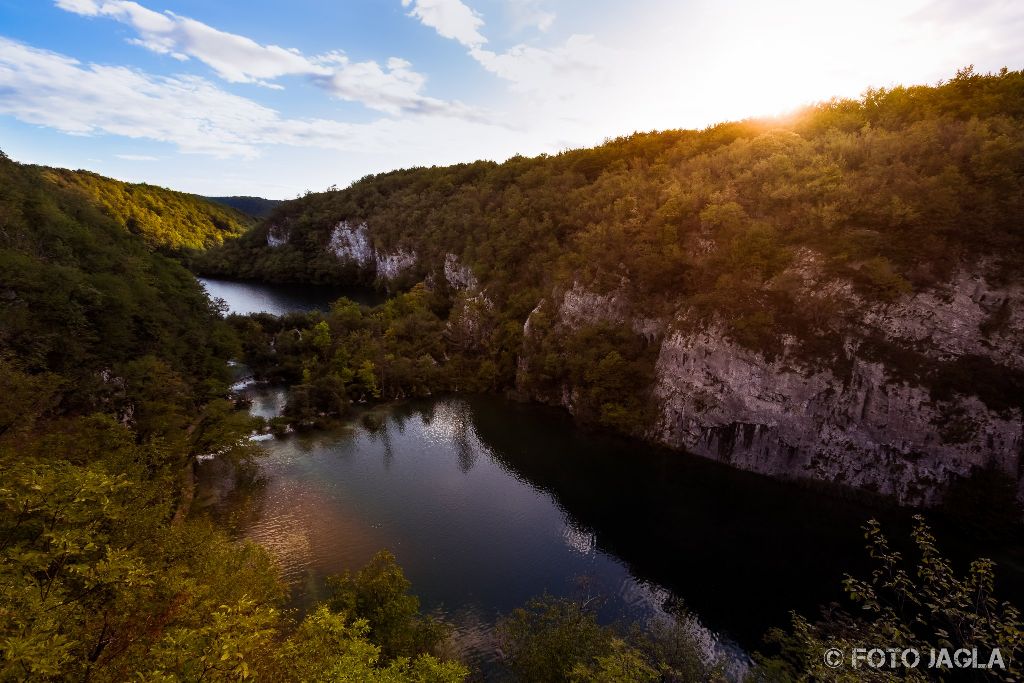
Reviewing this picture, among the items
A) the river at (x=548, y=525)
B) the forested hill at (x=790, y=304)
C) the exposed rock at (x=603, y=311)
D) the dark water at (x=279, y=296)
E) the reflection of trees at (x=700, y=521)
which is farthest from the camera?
the dark water at (x=279, y=296)

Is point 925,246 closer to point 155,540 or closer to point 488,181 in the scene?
point 155,540

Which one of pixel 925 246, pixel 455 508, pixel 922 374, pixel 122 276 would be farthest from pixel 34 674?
pixel 925 246

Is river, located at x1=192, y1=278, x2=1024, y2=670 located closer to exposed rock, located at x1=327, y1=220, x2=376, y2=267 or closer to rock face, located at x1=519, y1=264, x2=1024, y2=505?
rock face, located at x1=519, y1=264, x2=1024, y2=505

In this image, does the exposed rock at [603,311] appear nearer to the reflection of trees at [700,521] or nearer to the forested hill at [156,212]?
the reflection of trees at [700,521]

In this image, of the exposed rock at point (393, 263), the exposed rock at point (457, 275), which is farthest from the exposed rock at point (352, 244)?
the exposed rock at point (457, 275)

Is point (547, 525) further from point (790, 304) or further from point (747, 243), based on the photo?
point (747, 243)

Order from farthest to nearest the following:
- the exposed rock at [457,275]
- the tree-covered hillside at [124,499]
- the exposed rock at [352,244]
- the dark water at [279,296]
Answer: the exposed rock at [352,244] < the dark water at [279,296] < the exposed rock at [457,275] < the tree-covered hillside at [124,499]
